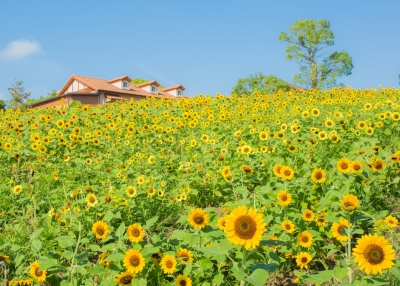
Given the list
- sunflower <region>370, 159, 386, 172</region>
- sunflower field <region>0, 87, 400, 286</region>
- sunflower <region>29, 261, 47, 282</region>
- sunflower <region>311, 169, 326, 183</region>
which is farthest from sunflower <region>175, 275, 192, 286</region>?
sunflower <region>370, 159, 386, 172</region>

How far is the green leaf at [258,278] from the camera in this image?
1577 mm

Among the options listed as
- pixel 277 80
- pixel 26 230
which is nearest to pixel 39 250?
pixel 26 230

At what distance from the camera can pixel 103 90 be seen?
132 feet

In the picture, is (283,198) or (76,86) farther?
(76,86)

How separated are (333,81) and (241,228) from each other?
145 feet

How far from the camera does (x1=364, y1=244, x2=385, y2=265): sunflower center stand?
1.75 m

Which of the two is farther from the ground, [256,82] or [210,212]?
[256,82]

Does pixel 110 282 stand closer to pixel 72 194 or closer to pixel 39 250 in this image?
pixel 39 250

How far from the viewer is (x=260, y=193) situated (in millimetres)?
2539

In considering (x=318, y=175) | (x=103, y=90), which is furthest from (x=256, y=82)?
(x=318, y=175)

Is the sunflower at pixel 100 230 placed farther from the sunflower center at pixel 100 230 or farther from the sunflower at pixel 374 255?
the sunflower at pixel 374 255

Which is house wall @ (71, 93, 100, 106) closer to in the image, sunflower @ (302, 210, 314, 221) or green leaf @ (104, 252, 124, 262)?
sunflower @ (302, 210, 314, 221)

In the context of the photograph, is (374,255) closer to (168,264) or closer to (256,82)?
(168,264)

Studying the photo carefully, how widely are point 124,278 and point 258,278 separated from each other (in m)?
0.92
